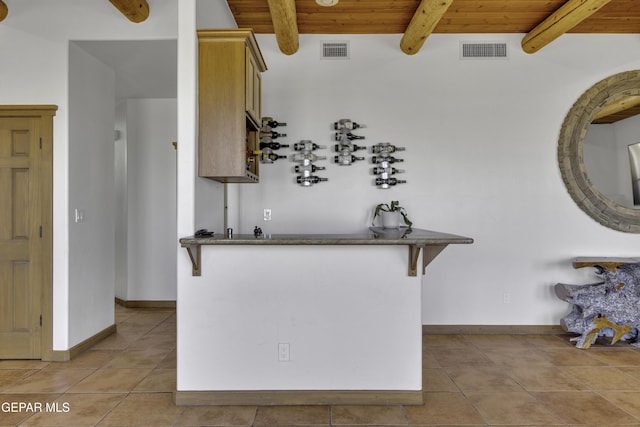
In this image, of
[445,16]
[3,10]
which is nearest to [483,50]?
[445,16]

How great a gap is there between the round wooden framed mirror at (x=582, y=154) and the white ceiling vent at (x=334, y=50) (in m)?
2.41

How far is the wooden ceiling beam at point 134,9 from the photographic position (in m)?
2.98

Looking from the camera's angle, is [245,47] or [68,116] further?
Answer: [68,116]

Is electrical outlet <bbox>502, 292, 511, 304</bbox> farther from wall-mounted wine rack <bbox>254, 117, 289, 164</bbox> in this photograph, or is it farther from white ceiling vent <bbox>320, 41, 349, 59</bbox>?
white ceiling vent <bbox>320, 41, 349, 59</bbox>

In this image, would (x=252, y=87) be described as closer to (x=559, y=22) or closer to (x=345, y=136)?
(x=345, y=136)

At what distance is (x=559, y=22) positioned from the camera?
11.9 ft

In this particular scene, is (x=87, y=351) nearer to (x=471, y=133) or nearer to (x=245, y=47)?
(x=245, y=47)

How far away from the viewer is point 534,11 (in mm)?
3721

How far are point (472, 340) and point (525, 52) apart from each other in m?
3.03

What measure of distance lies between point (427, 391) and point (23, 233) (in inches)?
139

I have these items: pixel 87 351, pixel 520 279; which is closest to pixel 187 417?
pixel 87 351

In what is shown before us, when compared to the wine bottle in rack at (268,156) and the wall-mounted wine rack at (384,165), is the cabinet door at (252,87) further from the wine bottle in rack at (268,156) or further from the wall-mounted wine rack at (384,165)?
the wall-mounted wine rack at (384,165)

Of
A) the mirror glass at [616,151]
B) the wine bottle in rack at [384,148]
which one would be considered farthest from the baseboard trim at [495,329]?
the wine bottle in rack at [384,148]

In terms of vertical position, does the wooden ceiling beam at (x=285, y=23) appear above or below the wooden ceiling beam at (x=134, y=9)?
above
